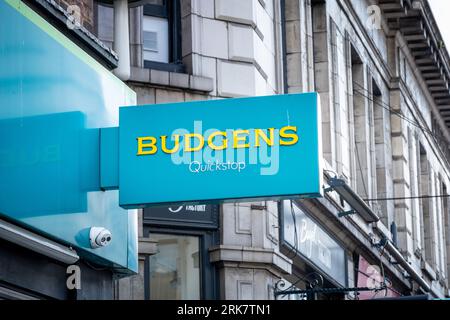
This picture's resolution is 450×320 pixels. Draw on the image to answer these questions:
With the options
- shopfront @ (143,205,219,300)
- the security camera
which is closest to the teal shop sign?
the security camera

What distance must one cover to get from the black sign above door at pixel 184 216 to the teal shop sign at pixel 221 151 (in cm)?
672

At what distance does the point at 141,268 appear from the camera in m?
20.4

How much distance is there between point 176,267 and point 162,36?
396cm

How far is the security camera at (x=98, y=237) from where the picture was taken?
13805mm

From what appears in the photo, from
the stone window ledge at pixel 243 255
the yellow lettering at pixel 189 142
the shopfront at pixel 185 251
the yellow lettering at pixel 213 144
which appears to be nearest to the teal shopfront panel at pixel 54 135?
the yellow lettering at pixel 189 142

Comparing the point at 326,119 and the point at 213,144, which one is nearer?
the point at 213,144

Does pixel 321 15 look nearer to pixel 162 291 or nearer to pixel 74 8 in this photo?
pixel 162 291

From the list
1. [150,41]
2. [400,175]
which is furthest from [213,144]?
[400,175]

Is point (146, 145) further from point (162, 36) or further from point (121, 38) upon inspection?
point (162, 36)

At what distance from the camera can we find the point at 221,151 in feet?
46.1

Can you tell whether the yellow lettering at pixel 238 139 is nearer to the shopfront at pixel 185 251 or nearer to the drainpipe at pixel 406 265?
the shopfront at pixel 185 251

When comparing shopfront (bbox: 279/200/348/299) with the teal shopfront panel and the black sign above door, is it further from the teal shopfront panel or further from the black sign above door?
the teal shopfront panel

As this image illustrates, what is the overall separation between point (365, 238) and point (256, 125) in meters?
16.2
